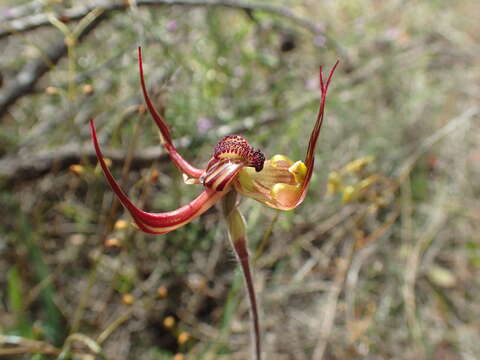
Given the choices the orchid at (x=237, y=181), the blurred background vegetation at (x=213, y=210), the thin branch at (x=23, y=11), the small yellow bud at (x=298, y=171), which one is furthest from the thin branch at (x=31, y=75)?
the small yellow bud at (x=298, y=171)

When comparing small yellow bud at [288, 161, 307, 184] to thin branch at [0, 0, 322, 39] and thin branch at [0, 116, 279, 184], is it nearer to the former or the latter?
thin branch at [0, 116, 279, 184]

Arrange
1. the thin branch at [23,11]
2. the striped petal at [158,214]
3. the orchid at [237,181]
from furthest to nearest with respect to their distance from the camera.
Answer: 1. the thin branch at [23,11]
2. the orchid at [237,181]
3. the striped petal at [158,214]

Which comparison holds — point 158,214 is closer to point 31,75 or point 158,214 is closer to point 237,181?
point 237,181

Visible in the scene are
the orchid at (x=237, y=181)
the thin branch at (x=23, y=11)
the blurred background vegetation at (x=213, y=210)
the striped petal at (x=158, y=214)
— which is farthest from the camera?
the thin branch at (x=23, y=11)

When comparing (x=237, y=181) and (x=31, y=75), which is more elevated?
(x=31, y=75)

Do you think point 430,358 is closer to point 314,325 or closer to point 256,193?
point 314,325

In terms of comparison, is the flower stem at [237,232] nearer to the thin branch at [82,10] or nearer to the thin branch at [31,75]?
the thin branch at [82,10]

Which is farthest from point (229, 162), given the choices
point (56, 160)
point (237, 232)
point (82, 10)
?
point (82, 10)

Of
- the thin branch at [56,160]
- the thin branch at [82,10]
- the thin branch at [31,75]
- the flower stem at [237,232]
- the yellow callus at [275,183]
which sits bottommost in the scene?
the flower stem at [237,232]

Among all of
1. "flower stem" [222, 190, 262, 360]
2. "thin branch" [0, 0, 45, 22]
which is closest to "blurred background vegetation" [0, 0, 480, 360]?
"thin branch" [0, 0, 45, 22]
